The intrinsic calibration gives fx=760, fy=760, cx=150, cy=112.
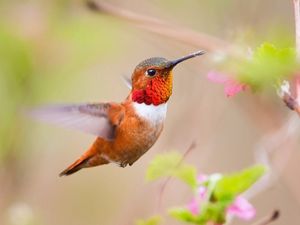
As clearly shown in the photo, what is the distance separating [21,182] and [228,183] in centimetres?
189

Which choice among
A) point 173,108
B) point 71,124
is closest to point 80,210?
point 173,108

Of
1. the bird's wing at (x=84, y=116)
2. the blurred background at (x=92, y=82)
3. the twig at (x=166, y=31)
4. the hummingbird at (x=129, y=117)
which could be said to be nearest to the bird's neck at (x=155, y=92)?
the hummingbird at (x=129, y=117)

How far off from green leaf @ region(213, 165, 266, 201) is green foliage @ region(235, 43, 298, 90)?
0.18 meters

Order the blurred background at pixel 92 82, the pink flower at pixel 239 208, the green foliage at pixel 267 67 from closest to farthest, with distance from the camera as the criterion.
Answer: the green foliage at pixel 267 67
the pink flower at pixel 239 208
the blurred background at pixel 92 82

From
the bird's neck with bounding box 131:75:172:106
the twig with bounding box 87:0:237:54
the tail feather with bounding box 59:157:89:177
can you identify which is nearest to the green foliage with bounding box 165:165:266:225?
the bird's neck with bounding box 131:75:172:106

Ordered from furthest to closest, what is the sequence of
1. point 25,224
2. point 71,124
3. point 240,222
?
point 240,222 < point 25,224 < point 71,124

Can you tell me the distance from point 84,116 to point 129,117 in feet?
0.50

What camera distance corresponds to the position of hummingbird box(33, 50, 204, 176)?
1841 millimetres

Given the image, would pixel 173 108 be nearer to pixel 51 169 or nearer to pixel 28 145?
pixel 51 169

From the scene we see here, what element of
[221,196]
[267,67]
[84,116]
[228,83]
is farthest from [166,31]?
[267,67]

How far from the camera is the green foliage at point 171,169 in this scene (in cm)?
164

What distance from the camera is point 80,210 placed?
416 cm

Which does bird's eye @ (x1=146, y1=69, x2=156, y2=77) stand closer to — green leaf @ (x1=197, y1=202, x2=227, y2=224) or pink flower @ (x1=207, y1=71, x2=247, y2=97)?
pink flower @ (x1=207, y1=71, x2=247, y2=97)

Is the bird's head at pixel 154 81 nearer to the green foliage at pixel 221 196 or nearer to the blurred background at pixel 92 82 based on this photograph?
the green foliage at pixel 221 196
